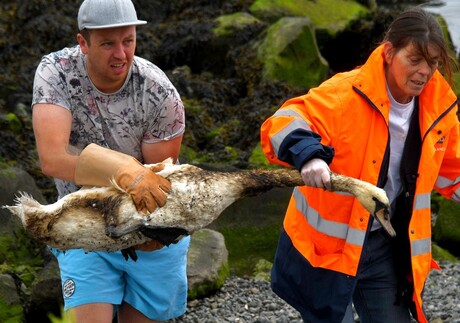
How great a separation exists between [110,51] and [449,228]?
5487 mm

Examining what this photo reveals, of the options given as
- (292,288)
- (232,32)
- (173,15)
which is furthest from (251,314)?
(173,15)

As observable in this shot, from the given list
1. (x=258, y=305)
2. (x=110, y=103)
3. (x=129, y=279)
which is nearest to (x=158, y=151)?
(x=110, y=103)

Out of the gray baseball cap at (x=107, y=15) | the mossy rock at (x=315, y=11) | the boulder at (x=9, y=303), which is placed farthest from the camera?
the mossy rock at (x=315, y=11)

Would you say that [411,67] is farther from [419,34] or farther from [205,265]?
[205,265]

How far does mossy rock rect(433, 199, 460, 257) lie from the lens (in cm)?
880

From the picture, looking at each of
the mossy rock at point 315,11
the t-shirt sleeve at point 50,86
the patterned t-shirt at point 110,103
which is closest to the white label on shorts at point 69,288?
the patterned t-shirt at point 110,103

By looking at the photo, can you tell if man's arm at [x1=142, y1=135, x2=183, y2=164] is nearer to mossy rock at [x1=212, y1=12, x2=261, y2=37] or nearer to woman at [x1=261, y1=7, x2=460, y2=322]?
woman at [x1=261, y1=7, x2=460, y2=322]

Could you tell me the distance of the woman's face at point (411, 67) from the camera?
4113mm

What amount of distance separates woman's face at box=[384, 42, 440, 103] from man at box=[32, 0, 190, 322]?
100 centimetres

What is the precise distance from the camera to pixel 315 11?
55.6ft

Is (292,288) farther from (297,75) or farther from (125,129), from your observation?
(297,75)

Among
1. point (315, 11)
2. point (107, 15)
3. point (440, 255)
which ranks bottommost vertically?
point (440, 255)

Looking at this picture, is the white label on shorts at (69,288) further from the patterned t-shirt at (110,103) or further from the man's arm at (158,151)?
the man's arm at (158,151)

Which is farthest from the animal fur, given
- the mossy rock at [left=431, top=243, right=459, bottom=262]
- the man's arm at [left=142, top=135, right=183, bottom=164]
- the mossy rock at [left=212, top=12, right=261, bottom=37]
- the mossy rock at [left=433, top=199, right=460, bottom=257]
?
the mossy rock at [left=212, top=12, right=261, bottom=37]
